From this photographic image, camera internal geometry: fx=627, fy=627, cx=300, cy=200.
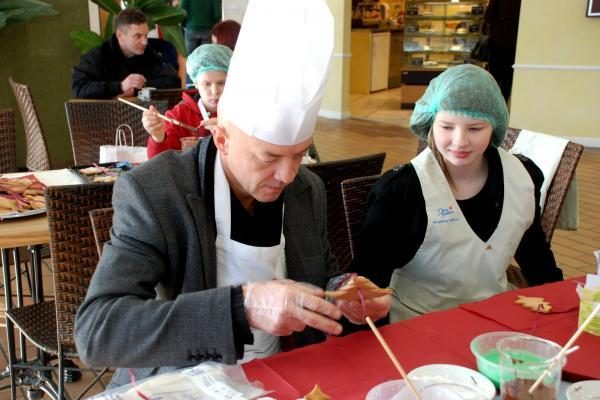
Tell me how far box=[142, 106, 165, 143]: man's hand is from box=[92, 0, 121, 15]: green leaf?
11.2 ft

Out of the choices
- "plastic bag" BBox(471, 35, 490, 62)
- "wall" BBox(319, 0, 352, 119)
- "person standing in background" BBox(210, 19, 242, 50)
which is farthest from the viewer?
"wall" BBox(319, 0, 352, 119)

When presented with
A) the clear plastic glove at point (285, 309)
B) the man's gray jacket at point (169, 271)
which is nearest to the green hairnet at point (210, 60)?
the man's gray jacket at point (169, 271)

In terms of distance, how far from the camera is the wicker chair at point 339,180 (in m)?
2.28

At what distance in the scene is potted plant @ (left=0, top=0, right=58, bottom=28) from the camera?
512 centimetres

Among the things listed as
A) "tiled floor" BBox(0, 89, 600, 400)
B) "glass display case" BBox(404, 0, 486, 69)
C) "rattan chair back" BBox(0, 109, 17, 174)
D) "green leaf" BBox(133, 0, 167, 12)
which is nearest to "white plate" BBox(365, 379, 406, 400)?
"tiled floor" BBox(0, 89, 600, 400)

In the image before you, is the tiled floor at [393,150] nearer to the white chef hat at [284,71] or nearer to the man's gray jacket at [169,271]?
the man's gray jacket at [169,271]

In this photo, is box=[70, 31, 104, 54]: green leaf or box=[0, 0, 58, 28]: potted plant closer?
box=[0, 0, 58, 28]: potted plant

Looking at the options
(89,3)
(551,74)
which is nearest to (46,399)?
(89,3)

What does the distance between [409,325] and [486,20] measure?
8.36 meters

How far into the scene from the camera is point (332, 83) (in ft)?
31.1

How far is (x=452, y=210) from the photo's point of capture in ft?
6.09

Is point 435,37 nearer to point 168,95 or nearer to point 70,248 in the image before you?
point 168,95

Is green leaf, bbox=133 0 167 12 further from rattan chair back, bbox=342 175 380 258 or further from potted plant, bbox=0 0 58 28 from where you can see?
rattan chair back, bbox=342 175 380 258

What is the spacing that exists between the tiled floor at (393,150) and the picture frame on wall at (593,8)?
1.49 m
